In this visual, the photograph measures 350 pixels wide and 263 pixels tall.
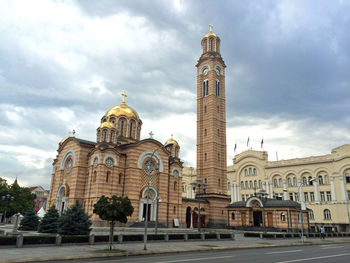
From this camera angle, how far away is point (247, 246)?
22922 millimetres

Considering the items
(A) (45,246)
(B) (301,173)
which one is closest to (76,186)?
(A) (45,246)

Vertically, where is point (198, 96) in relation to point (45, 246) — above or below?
above

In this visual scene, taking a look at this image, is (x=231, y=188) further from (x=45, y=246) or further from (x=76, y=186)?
(x=45, y=246)

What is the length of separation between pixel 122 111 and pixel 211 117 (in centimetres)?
1430

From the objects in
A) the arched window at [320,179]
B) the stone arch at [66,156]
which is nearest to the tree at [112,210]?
the stone arch at [66,156]

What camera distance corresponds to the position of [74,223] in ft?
74.2

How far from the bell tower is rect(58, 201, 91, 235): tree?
25.6 m

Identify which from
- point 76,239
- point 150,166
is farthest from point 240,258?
point 150,166

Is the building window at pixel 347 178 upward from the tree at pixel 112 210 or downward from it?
upward

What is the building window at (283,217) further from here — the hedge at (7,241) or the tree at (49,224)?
the hedge at (7,241)

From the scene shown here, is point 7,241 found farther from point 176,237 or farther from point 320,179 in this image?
point 320,179

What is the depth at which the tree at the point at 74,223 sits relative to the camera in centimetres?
2241

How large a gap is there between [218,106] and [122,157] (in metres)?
20.1

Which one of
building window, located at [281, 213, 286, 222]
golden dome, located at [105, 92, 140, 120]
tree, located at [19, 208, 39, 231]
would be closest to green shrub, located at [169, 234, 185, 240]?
tree, located at [19, 208, 39, 231]
